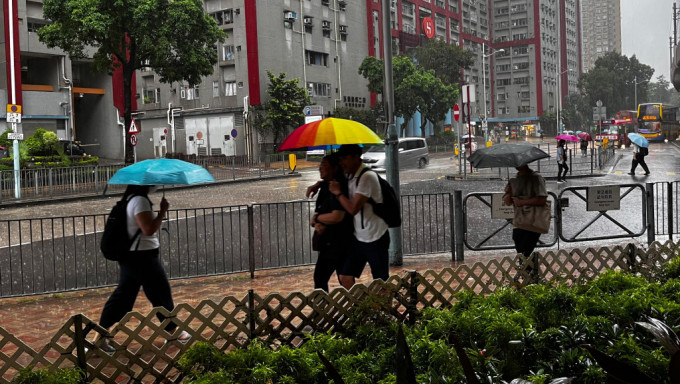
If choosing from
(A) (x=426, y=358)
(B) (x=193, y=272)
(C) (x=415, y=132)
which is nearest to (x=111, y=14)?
(B) (x=193, y=272)

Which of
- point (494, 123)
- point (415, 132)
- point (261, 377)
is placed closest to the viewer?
point (261, 377)

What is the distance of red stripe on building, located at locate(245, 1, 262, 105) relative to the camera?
5166cm

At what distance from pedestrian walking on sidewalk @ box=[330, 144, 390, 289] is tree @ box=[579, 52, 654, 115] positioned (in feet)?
380

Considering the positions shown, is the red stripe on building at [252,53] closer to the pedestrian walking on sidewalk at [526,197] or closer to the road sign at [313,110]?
the road sign at [313,110]

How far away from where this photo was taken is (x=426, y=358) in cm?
379

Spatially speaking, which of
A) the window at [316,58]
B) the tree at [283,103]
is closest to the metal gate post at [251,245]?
the tree at [283,103]

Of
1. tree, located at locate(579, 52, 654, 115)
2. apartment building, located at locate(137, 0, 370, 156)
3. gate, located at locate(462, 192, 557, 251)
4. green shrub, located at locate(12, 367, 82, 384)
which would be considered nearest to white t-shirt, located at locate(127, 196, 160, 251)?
green shrub, located at locate(12, 367, 82, 384)

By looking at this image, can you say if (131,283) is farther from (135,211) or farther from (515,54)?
(515,54)

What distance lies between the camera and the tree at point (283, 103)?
5122 cm

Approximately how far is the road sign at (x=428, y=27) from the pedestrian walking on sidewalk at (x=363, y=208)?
273 ft

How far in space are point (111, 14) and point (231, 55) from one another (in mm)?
20515

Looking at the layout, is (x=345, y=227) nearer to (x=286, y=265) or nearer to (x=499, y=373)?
(x=499, y=373)

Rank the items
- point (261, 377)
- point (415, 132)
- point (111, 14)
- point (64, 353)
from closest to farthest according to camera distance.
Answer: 1. point (261, 377)
2. point (64, 353)
3. point (111, 14)
4. point (415, 132)

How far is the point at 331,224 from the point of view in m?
6.05
